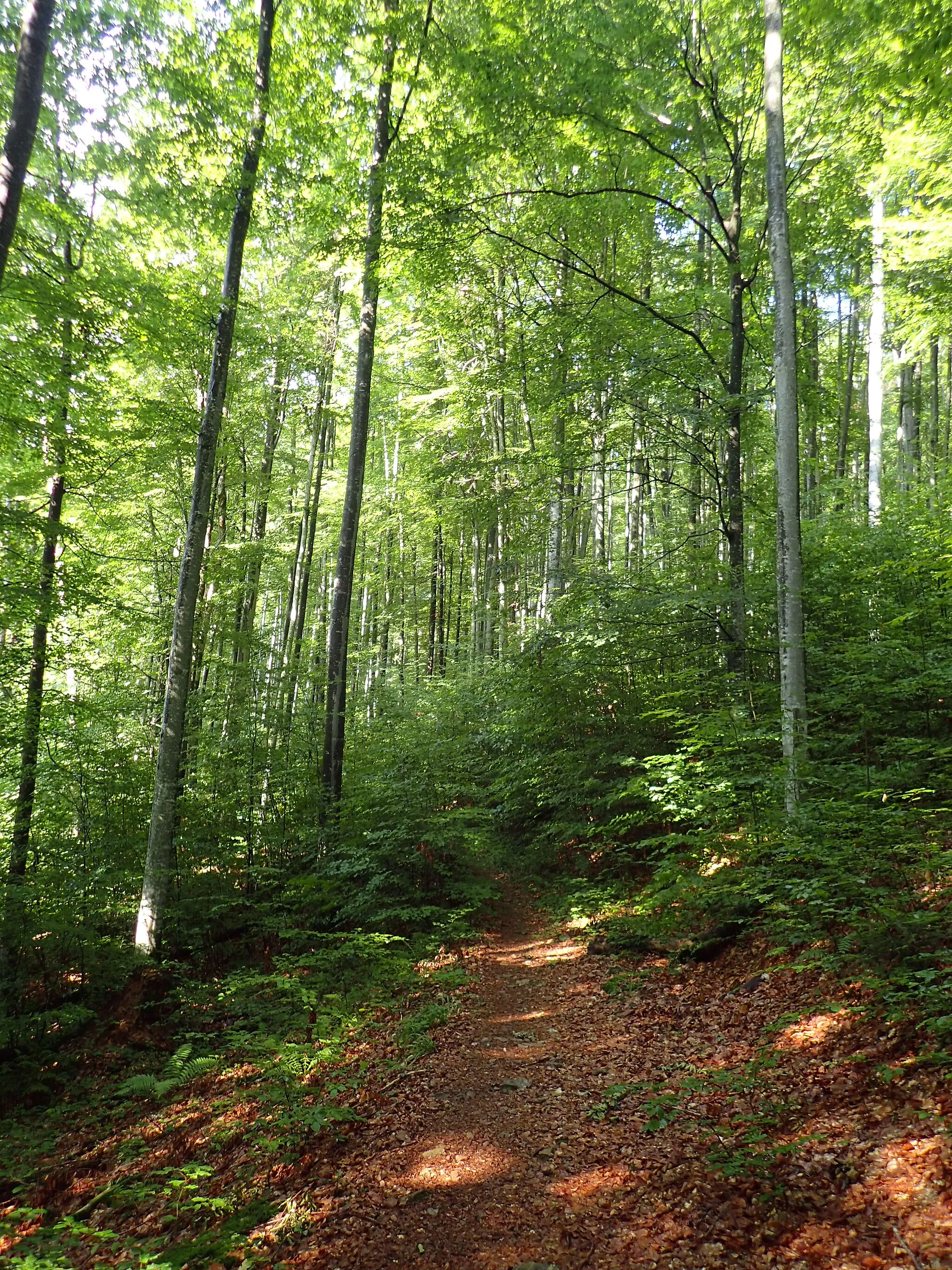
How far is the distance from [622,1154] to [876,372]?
1534 cm

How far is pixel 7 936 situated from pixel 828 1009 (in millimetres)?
8050

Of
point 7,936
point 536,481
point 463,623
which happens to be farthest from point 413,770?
point 463,623

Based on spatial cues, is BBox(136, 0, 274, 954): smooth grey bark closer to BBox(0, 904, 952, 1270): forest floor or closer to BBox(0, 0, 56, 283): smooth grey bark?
BBox(0, 904, 952, 1270): forest floor

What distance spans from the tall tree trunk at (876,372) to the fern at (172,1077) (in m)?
12.8

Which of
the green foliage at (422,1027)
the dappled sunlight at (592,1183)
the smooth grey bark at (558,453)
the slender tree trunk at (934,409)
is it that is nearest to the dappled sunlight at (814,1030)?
the dappled sunlight at (592,1183)

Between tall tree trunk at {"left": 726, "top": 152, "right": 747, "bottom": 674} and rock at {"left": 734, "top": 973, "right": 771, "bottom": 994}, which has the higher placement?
tall tree trunk at {"left": 726, "top": 152, "right": 747, "bottom": 674}

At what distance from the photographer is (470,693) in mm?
13844

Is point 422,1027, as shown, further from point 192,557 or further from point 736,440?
point 736,440

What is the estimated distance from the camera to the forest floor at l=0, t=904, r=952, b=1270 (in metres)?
2.63

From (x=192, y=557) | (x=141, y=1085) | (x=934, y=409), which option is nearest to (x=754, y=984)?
(x=141, y=1085)

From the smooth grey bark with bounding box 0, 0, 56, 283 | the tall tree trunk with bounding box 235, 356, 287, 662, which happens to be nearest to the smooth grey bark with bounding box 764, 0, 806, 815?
the smooth grey bark with bounding box 0, 0, 56, 283

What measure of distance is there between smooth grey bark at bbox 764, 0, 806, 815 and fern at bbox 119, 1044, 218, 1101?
19.6ft

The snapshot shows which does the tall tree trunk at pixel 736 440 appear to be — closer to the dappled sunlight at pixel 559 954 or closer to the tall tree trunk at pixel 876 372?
the dappled sunlight at pixel 559 954

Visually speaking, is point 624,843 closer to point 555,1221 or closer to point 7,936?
point 555,1221
